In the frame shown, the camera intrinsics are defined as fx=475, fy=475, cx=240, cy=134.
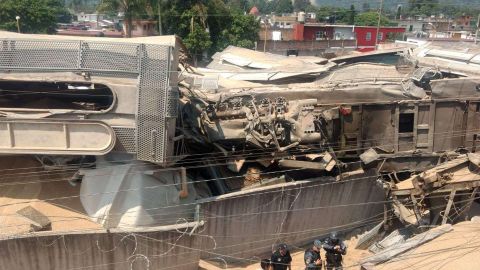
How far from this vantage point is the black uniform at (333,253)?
9578 mm

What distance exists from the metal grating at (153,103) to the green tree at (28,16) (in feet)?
140

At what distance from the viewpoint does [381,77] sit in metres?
13.2

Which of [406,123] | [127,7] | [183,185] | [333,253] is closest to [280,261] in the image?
[333,253]

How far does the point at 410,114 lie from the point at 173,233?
6542mm

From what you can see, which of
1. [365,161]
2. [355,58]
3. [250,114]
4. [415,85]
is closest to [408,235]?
[365,161]

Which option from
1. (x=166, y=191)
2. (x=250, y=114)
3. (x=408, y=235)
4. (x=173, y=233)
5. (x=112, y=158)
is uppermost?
(x=250, y=114)

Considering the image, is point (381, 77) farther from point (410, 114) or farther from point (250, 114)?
point (250, 114)

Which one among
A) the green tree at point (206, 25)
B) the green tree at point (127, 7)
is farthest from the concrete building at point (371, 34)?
the green tree at point (127, 7)

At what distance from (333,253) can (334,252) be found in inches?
1.5

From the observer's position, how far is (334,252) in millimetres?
9602

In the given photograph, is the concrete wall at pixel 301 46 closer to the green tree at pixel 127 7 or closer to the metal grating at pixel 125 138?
the green tree at pixel 127 7

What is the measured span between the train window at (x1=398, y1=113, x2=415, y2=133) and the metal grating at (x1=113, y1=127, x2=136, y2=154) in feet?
22.0

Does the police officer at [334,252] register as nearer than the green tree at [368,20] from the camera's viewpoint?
Yes

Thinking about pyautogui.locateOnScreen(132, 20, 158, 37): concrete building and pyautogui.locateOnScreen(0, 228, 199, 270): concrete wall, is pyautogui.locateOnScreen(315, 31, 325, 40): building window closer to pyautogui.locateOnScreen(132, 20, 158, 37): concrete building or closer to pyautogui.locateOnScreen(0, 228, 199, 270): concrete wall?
pyautogui.locateOnScreen(132, 20, 158, 37): concrete building
